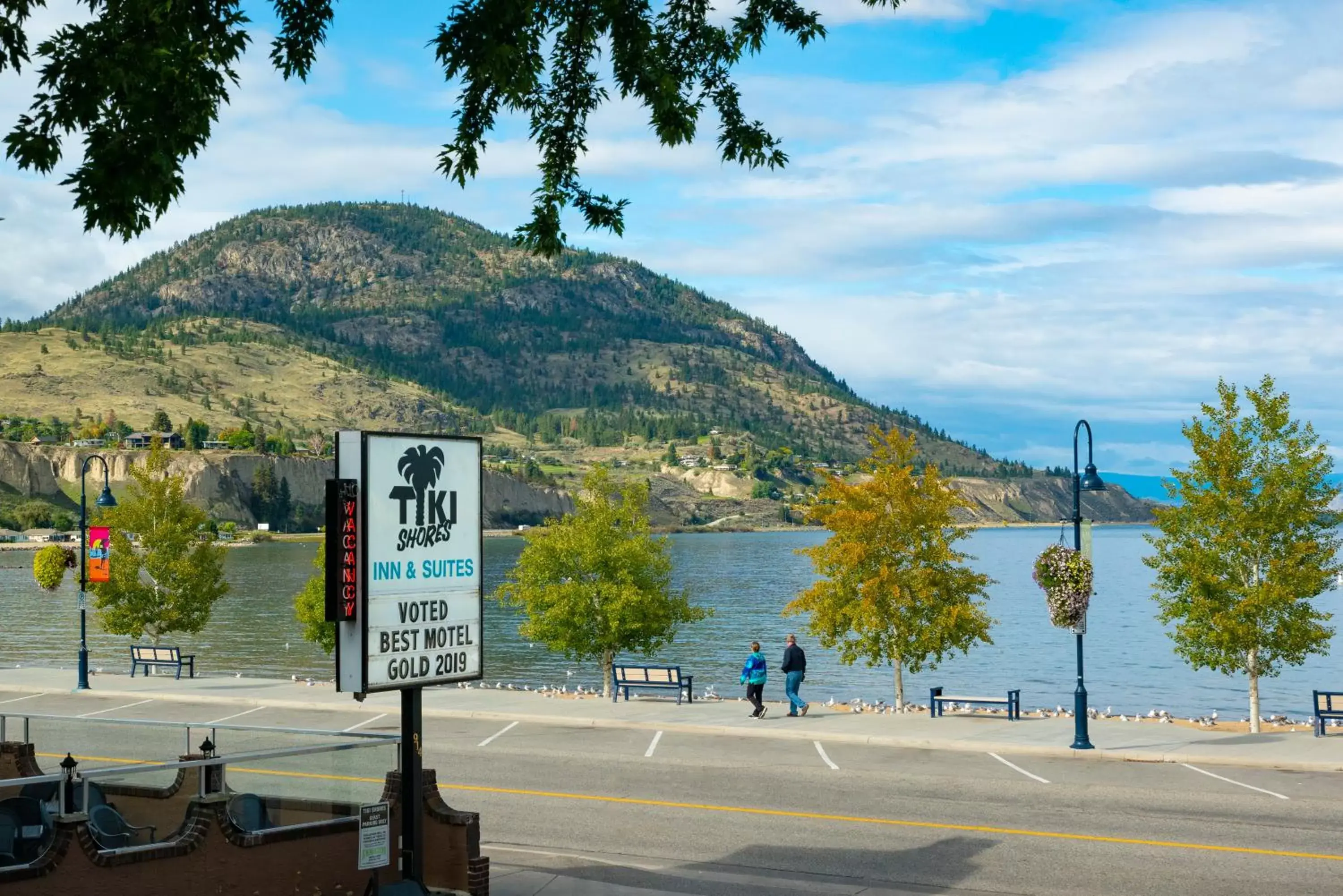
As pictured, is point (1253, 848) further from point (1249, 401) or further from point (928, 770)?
point (1249, 401)

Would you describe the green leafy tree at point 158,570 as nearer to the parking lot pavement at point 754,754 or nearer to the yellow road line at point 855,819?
the parking lot pavement at point 754,754

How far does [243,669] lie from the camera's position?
6031cm

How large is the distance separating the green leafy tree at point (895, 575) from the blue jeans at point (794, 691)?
2.51 metres

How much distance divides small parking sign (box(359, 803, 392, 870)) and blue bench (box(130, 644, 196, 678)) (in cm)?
2971

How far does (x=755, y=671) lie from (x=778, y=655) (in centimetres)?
3767

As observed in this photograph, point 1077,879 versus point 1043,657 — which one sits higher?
point 1077,879

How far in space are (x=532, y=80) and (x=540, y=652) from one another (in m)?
64.1

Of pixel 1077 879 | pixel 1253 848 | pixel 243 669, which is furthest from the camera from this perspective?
pixel 243 669

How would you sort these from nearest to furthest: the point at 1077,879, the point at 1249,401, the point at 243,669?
the point at 1077,879 → the point at 1249,401 → the point at 243,669

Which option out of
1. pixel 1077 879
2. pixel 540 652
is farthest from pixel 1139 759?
pixel 540 652

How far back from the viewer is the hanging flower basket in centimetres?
2589

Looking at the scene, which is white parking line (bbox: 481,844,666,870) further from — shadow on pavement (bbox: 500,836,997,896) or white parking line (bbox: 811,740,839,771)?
white parking line (bbox: 811,740,839,771)

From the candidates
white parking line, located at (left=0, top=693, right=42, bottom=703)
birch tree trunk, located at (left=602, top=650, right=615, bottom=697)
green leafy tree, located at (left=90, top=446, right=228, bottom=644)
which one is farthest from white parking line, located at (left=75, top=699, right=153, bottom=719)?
birch tree trunk, located at (left=602, top=650, right=615, bottom=697)

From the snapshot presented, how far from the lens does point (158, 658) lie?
4144 centimetres
